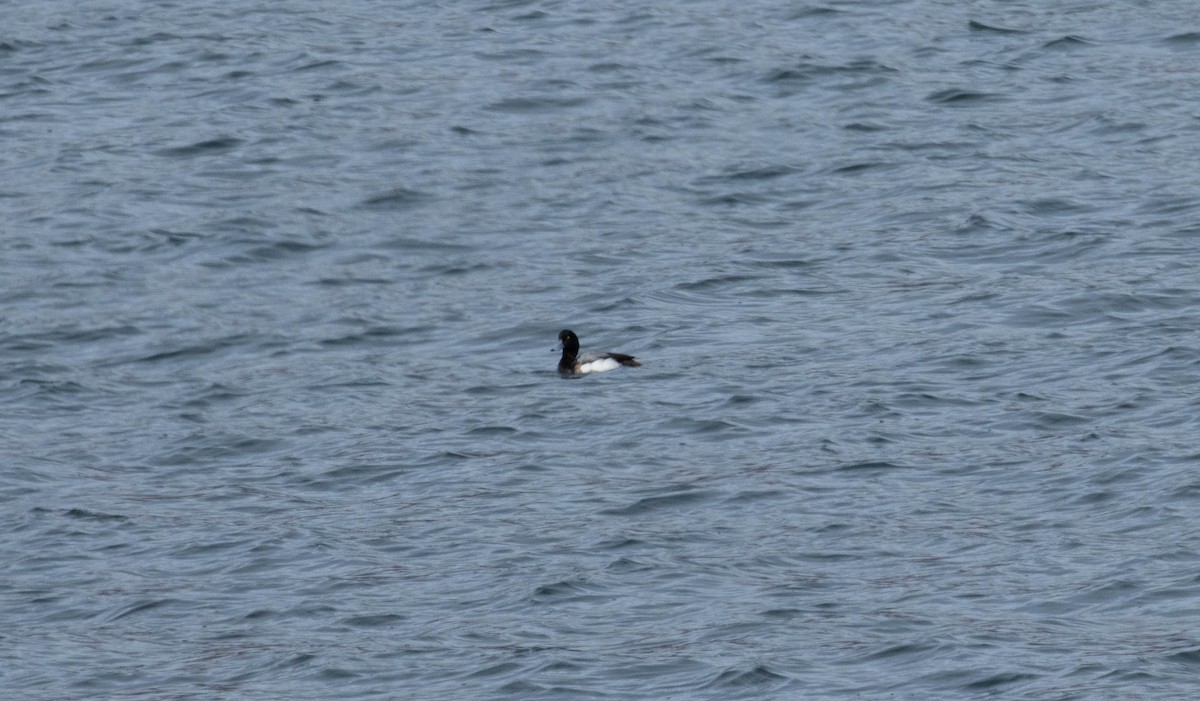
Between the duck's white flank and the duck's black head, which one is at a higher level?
the duck's black head

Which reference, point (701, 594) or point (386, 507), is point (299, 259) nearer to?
point (386, 507)

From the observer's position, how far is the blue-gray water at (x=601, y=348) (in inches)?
487

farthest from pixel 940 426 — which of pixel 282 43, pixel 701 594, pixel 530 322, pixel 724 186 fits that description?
pixel 282 43

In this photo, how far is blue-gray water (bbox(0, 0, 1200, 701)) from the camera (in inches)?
487

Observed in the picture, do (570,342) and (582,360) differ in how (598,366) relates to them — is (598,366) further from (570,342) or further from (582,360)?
(570,342)

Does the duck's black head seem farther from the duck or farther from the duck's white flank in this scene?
the duck's white flank

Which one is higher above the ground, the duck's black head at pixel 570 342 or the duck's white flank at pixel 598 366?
the duck's black head at pixel 570 342

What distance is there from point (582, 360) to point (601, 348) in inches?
29.2

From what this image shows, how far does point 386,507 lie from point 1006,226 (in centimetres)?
801

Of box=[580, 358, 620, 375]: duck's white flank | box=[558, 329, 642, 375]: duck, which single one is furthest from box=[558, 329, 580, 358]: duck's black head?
box=[580, 358, 620, 375]: duck's white flank

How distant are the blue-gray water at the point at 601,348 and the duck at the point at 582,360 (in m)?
0.18

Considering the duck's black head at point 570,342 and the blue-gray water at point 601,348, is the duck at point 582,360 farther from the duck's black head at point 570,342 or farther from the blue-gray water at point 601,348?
the blue-gray water at point 601,348

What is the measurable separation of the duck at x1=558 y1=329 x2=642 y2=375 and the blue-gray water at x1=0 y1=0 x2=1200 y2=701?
0.59 feet

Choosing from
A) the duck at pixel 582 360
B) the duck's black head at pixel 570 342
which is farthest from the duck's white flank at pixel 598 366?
the duck's black head at pixel 570 342
